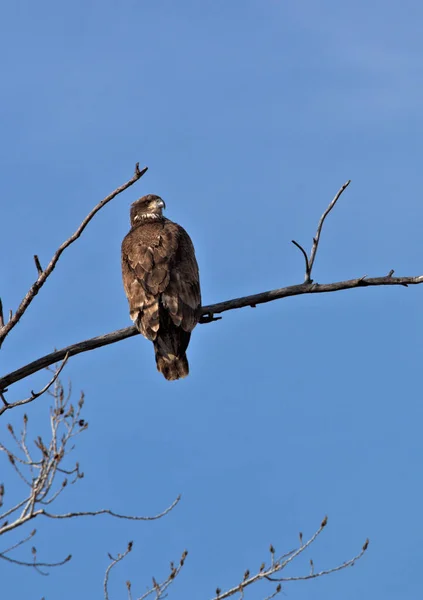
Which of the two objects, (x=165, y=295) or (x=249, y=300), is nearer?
(x=249, y=300)

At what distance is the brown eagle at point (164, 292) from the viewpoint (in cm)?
1059

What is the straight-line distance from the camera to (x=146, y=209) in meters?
13.3

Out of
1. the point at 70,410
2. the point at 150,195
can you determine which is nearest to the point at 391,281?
the point at 70,410

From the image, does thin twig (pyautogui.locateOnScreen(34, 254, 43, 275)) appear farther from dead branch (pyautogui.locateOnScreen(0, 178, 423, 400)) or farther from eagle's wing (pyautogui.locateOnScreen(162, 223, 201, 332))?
eagle's wing (pyautogui.locateOnScreen(162, 223, 201, 332))

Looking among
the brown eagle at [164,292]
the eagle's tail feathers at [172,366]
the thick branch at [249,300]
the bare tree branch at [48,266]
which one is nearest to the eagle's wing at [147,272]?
the brown eagle at [164,292]

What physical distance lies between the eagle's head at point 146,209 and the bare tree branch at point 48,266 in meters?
4.49

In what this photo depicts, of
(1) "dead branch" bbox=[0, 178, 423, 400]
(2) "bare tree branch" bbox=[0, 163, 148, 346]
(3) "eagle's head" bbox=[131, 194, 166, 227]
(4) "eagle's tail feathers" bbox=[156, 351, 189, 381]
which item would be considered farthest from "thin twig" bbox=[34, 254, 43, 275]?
(3) "eagle's head" bbox=[131, 194, 166, 227]

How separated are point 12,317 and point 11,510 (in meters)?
1.87

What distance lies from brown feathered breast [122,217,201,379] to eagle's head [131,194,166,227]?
167 centimetres

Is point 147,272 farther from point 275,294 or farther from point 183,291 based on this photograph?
point 275,294

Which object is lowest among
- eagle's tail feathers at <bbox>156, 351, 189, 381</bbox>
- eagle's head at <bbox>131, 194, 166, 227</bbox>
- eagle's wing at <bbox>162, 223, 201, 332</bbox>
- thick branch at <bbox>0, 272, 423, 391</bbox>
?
thick branch at <bbox>0, 272, 423, 391</bbox>

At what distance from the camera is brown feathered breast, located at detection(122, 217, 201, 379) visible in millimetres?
10578

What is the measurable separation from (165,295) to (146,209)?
2.88 meters

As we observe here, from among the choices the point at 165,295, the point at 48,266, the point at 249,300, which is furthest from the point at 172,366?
the point at 48,266
